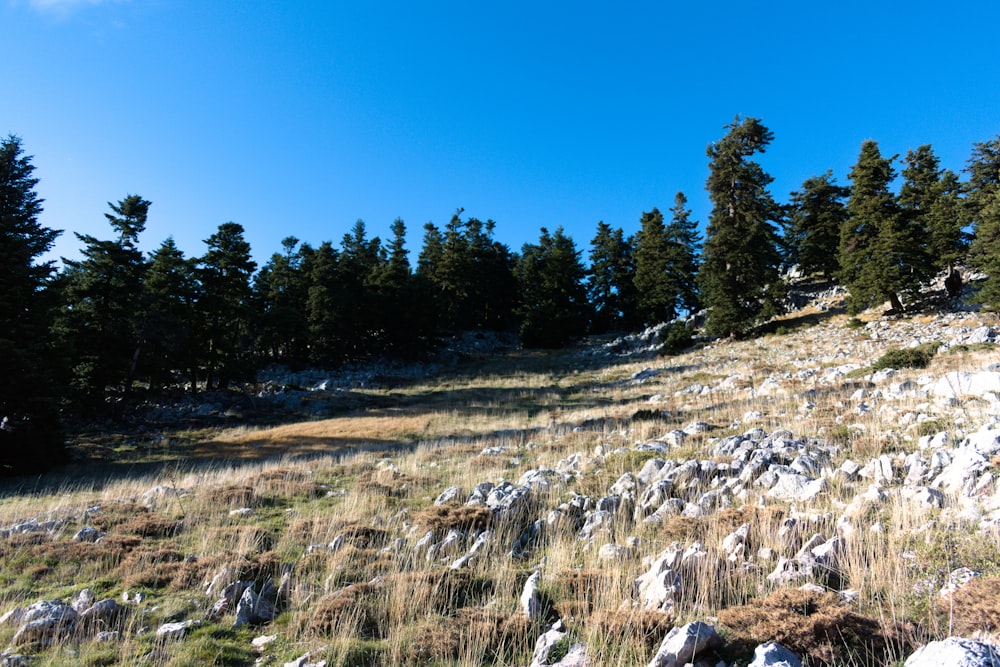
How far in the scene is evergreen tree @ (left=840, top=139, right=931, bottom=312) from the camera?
92.5ft

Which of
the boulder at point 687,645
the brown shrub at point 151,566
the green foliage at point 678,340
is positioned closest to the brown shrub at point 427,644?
the boulder at point 687,645

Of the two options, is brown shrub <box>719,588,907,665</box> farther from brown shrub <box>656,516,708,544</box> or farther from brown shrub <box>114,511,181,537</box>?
brown shrub <box>114,511,181,537</box>

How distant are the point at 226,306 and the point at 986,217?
53230 mm

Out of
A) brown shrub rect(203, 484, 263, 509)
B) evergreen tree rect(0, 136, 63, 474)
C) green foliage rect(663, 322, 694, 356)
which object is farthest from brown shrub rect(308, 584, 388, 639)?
green foliage rect(663, 322, 694, 356)

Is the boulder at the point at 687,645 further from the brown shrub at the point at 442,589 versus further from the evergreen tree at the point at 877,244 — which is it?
the evergreen tree at the point at 877,244

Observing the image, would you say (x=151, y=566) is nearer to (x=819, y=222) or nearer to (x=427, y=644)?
(x=427, y=644)

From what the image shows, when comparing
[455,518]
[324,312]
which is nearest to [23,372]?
[455,518]

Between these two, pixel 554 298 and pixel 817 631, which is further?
pixel 554 298

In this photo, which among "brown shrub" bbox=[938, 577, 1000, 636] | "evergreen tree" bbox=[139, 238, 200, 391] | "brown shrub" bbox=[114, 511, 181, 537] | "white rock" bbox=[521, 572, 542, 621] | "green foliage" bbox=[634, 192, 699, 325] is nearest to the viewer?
"brown shrub" bbox=[938, 577, 1000, 636]

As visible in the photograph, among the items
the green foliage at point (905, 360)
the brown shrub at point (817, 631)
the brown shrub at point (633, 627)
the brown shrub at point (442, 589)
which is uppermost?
the green foliage at point (905, 360)

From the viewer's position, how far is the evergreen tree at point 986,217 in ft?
74.5

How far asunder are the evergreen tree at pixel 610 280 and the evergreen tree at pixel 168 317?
166 ft

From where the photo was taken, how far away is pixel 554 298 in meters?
59.8

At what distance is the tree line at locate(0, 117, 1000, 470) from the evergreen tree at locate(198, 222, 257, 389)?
118 mm
